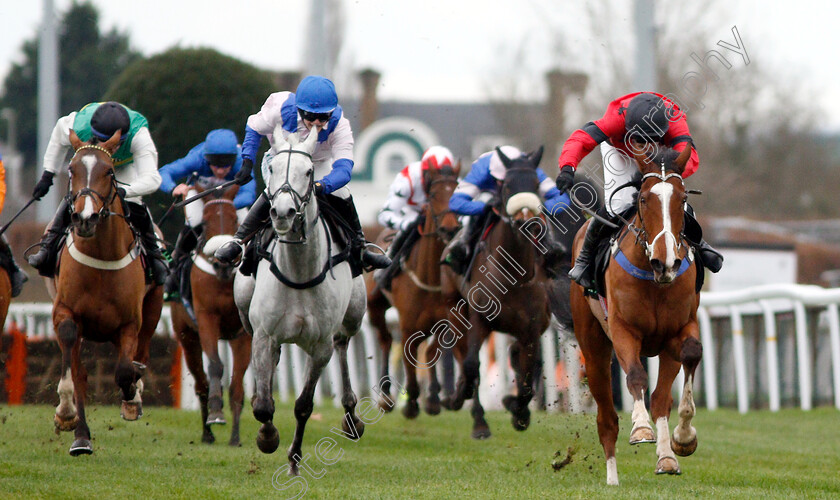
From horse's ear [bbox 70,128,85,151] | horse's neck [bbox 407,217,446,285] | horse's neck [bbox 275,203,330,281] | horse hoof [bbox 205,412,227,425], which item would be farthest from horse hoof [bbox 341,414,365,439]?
horse's neck [bbox 407,217,446,285]

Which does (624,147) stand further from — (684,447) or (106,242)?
(106,242)

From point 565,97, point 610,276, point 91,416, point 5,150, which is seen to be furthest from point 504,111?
point 610,276

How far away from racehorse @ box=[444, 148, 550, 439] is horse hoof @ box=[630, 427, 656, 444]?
10.5 ft

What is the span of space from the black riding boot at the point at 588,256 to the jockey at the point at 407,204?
11.6 ft

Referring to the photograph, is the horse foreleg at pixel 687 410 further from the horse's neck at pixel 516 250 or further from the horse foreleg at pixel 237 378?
the horse foreleg at pixel 237 378

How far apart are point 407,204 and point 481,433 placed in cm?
263

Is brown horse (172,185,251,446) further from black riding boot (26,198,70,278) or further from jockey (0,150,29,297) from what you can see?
jockey (0,150,29,297)

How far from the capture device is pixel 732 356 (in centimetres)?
1323

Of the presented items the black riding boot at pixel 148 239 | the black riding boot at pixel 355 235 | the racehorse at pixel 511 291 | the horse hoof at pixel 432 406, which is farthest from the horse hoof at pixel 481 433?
the black riding boot at pixel 148 239

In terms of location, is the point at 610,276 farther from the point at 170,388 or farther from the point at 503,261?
the point at 170,388

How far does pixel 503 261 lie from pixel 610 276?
271cm

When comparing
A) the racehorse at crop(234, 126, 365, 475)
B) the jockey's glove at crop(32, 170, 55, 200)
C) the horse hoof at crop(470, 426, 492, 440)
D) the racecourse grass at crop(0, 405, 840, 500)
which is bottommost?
the racecourse grass at crop(0, 405, 840, 500)

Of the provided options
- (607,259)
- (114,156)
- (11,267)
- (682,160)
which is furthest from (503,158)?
(11,267)

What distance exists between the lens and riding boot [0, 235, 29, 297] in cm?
822
